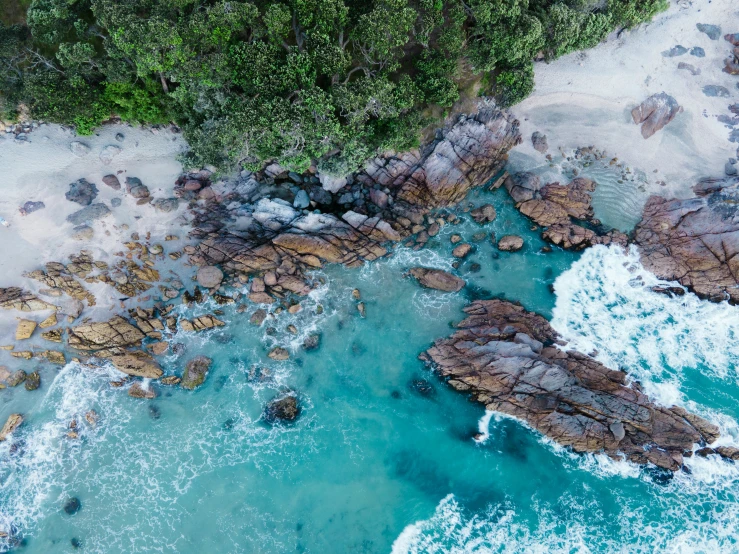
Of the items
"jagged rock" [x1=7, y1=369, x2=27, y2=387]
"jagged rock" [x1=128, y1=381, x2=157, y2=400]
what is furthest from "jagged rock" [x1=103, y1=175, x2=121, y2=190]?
"jagged rock" [x1=128, y1=381, x2=157, y2=400]

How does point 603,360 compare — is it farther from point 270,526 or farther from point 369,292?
point 270,526

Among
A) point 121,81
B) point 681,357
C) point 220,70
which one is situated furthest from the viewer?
point 681,357

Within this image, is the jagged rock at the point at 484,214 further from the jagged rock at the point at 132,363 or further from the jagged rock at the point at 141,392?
the jagged rock at the point at 141,392

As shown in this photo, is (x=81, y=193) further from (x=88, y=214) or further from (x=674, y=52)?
(x=674, y=52)

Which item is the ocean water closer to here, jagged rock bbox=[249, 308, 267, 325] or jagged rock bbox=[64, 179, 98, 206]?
jagged rock bbox=[249, 308, 267, 325]

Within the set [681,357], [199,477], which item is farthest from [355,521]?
[681,357]

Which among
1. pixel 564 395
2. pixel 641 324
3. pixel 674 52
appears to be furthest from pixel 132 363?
pixel 674 52
